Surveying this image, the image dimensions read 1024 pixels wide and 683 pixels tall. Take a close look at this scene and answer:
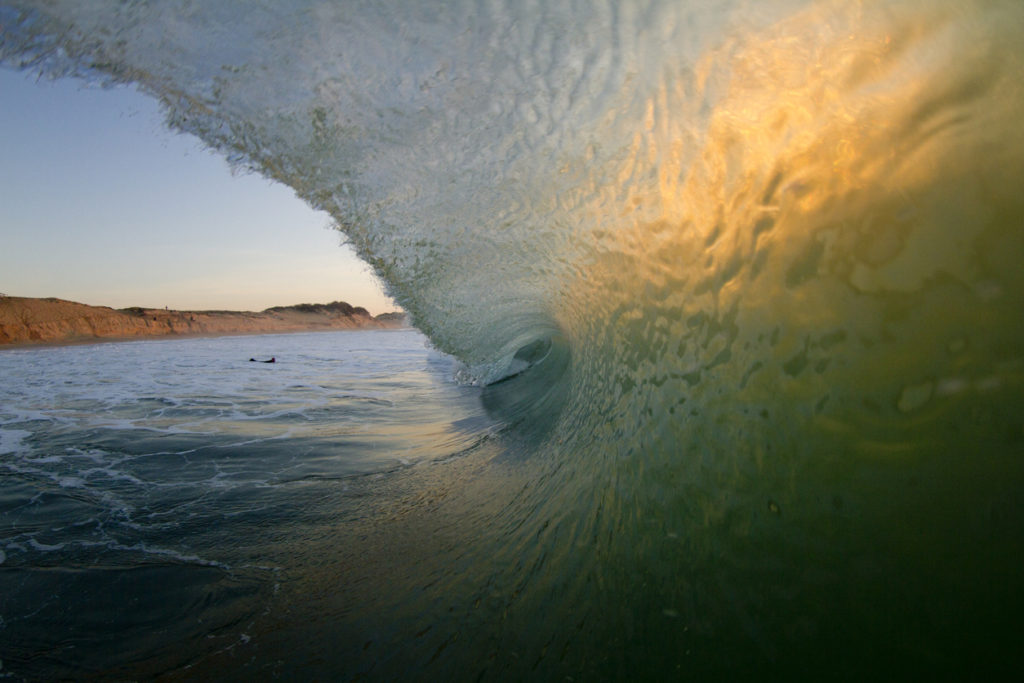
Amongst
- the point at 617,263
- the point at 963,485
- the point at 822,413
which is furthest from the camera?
the point at 617,263

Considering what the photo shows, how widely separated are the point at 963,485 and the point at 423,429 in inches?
197

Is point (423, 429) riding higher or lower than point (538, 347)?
lower

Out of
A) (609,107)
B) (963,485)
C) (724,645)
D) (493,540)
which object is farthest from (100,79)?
(963,485)

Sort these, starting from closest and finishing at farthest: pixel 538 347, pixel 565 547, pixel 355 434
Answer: pixel 565 547
pixel 355 434
pixel 538 347

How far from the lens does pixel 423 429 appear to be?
5.63m

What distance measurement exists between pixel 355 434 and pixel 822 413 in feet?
15.6

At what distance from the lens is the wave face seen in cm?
110

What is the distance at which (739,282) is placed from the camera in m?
1.64

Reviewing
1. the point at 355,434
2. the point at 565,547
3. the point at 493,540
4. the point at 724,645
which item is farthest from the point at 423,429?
the point at 724,645

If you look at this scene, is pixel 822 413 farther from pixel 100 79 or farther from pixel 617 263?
pixel 100 79

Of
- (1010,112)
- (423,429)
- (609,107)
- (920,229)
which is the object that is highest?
(609,107)

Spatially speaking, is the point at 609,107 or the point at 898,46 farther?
the point at 609,107

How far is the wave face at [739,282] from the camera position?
3.60ft

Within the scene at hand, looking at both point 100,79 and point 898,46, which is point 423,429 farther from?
A: point 898,46
